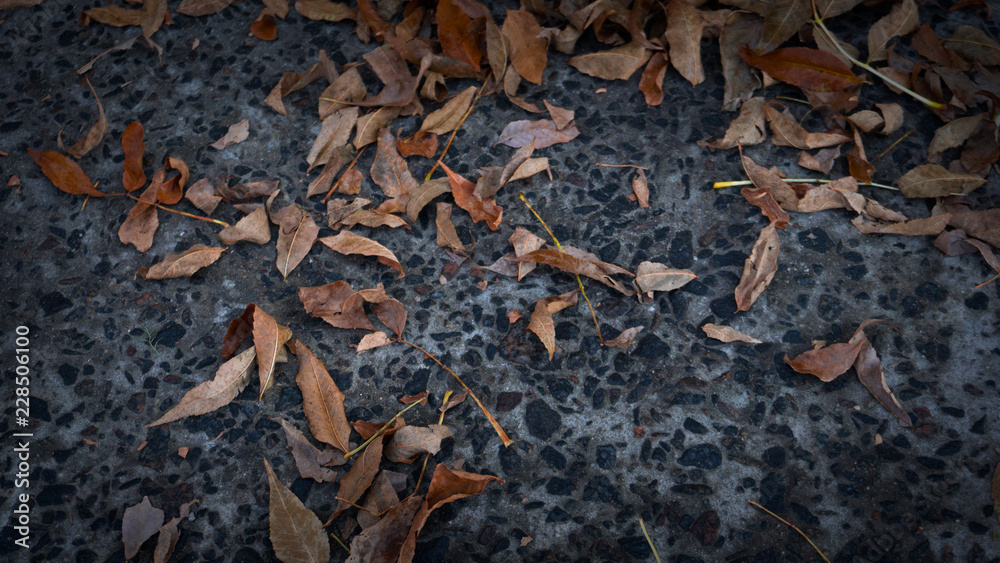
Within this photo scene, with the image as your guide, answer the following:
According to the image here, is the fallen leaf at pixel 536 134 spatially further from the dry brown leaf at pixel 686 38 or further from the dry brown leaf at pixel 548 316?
the dry brown leaf at pixel 548 316

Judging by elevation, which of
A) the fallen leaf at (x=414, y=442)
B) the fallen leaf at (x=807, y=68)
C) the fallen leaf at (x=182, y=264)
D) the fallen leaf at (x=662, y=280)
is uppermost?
the fallen leaf at (x=807, y=68)

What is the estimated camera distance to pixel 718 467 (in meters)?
1.48

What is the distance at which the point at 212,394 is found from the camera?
1582 mm

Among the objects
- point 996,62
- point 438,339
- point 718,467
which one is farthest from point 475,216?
point 996,62

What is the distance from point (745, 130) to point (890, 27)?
66 centimetres

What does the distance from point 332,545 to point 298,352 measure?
1.68ft

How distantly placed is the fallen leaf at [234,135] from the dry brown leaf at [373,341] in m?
0.89

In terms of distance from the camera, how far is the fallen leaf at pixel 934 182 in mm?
1756

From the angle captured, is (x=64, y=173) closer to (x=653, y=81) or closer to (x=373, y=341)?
(x=373, y=341)

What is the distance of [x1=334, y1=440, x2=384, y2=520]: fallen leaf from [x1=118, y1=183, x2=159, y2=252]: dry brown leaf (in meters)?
1.00

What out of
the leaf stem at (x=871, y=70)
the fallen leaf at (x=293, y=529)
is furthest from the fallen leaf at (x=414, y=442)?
the leaf stem at (x=871, y=70)

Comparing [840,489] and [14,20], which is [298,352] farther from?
[14,20]

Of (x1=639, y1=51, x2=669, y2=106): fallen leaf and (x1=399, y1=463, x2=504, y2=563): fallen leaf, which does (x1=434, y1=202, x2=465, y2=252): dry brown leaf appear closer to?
(x1=399, y1=463, x2=504, y2=563): fallen leaf

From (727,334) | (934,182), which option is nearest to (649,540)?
(727,334)
